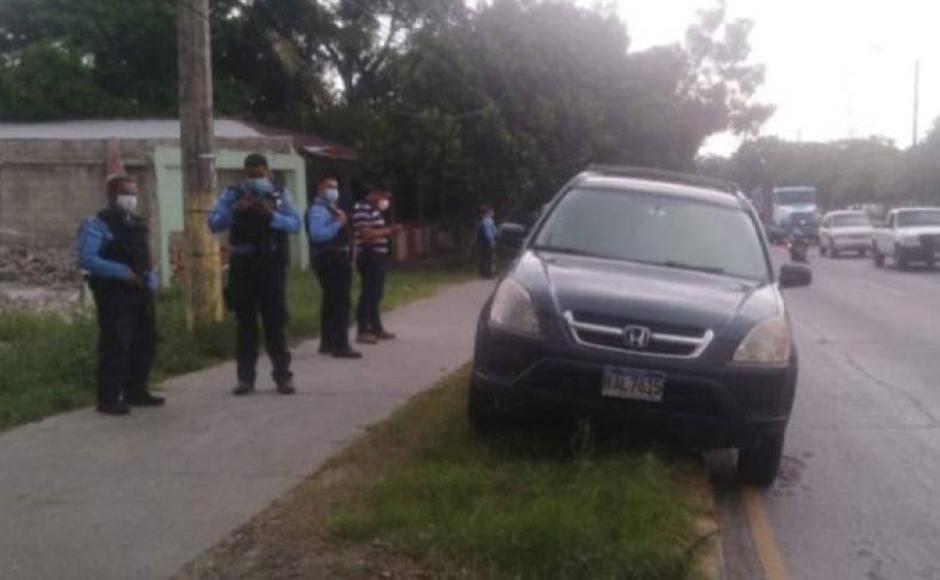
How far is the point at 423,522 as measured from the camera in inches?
241

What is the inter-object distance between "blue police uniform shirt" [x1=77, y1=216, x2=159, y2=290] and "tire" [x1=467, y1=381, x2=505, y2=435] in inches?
97.8

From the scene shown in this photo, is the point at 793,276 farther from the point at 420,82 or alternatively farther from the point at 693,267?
the point at 420,82

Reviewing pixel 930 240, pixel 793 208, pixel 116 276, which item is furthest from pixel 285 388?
pixel 793 208

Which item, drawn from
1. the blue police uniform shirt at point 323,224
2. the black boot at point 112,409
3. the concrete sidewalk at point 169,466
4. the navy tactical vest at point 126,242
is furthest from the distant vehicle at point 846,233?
the black boot at point 112,409

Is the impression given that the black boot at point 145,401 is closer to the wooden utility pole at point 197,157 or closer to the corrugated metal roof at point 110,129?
the wooden utility pole at point 197,157

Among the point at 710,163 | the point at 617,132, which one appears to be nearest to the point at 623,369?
the point at 617,132

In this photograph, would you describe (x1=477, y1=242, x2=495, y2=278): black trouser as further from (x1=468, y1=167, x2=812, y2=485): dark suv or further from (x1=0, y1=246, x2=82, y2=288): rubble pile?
(x1=468, y1=167, x2=812, y2=485): dark suv

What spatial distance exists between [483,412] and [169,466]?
5.91ft

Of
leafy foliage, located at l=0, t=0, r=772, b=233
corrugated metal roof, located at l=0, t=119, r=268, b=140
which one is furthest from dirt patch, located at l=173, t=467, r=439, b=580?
leafy foliage, located at l=0, t=0, r=772, b=233

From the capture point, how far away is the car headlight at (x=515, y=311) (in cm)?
754

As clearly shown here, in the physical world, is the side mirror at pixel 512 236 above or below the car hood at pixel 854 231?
above

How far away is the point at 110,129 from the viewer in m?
29.7

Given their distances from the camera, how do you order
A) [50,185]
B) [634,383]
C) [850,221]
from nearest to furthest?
[634,383]
[50,185]
[850,221]

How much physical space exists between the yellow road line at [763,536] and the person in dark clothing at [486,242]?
1918 centimetres
